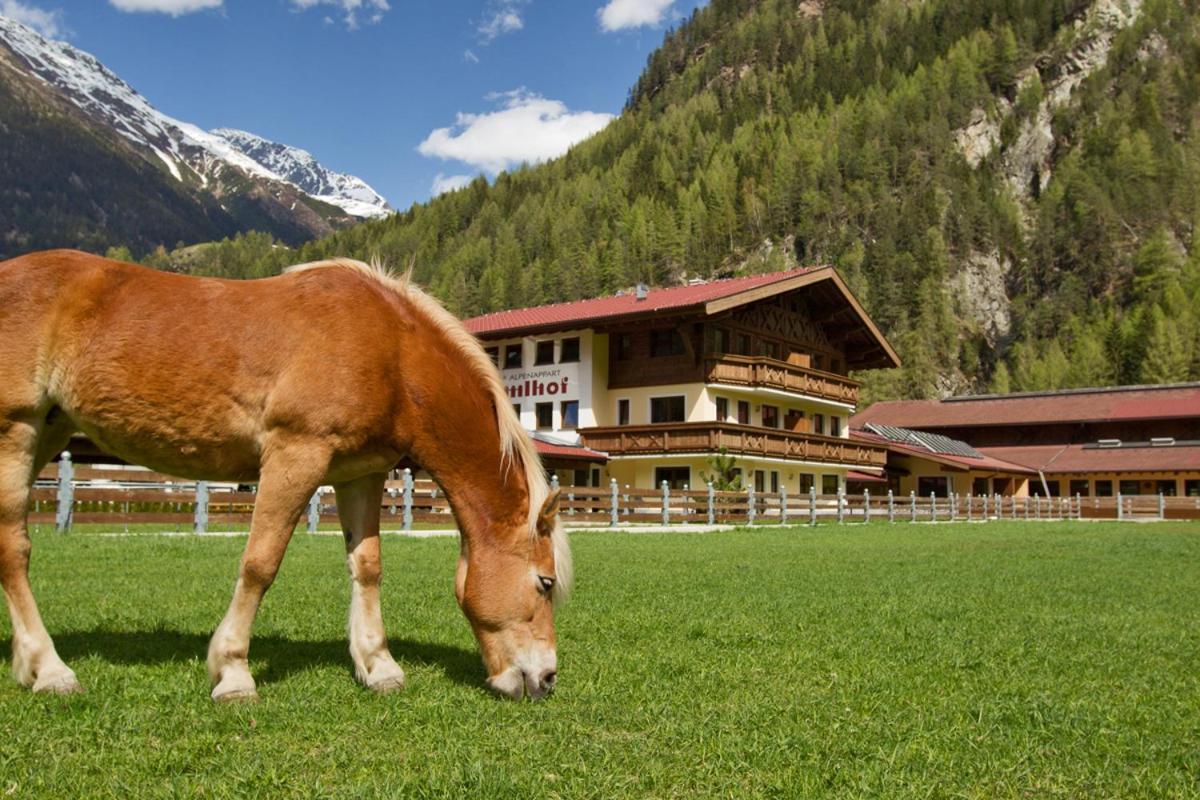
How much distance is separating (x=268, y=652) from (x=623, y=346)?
38.1m

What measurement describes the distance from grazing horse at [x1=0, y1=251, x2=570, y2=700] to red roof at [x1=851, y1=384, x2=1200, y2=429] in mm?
61976

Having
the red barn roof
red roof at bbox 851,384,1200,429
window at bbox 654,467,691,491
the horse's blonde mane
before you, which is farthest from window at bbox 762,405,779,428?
the horse's blonde mane

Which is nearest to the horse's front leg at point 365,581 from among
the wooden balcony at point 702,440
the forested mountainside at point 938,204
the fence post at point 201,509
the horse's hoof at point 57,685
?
the horse's hoof at point 57,685

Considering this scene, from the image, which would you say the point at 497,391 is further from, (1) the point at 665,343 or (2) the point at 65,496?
(1) the point at 665,343

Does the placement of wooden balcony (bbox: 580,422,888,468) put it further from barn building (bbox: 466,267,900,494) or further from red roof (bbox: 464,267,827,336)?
red roof (bbox: 464,267,827,336)

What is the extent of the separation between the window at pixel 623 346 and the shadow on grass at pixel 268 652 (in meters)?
37.2

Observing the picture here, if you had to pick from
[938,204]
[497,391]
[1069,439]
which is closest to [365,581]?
[497,391]

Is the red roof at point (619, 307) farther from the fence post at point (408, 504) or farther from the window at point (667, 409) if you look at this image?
the fence post at point (408, 504)

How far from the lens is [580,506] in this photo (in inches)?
1121

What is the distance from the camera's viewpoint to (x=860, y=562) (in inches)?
561

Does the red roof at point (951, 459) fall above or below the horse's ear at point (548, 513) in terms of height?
above

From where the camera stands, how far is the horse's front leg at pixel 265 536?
4.50 m

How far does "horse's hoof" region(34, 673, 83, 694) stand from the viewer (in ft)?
14.6

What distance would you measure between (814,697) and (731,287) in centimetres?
3810
